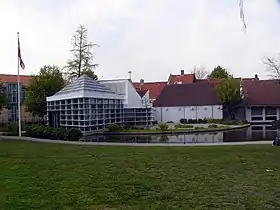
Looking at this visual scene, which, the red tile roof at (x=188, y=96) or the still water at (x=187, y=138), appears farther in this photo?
the red tile roof at (x=188, y=96)

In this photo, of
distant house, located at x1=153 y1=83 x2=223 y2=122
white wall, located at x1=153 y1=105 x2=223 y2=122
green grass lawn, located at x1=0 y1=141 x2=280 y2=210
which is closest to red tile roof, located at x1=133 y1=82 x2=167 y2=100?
distant house, located at x1=153 y1=83 x2=223 y2=122

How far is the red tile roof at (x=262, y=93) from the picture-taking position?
49094mm

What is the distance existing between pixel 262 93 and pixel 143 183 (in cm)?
4521

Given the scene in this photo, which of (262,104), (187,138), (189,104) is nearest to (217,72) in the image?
(189,104)

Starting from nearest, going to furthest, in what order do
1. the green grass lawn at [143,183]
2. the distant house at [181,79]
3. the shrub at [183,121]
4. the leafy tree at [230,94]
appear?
the green grass lawn at [143,183] → the leafy tree at [230,94] → the shrub at [183,121] → the distant house at [181,79]

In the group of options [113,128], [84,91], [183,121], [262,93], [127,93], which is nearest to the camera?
[84,91]

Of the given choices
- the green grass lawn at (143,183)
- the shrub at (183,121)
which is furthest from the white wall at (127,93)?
the green grass lawn at (143,183)

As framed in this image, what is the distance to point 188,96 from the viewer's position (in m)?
52.7

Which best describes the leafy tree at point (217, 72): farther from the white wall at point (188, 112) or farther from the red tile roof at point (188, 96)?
the white wall at point (188, 112)

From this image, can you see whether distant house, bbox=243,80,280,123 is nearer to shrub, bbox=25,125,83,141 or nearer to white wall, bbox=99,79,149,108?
white wall, bbox=99,79,149,108

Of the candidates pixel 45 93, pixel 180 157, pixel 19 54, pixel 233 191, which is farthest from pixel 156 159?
pixel 45 93

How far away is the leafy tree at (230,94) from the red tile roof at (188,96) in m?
1.31

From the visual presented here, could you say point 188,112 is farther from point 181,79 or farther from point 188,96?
point 181,79

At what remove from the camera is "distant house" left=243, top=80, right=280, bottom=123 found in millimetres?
48500
